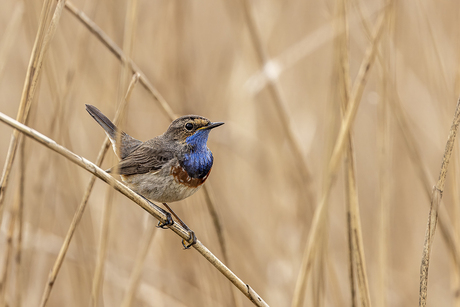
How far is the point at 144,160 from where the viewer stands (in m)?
2.17

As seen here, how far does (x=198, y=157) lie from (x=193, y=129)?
132 mm

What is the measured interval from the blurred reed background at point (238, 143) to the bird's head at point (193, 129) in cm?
17

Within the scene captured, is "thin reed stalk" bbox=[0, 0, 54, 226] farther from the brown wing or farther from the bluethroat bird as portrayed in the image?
the brown wing

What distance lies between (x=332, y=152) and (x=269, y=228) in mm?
1816

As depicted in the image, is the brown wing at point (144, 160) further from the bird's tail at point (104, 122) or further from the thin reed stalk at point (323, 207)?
the thin reed stalk at point (323, 207)

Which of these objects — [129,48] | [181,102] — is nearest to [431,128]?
[181,102]

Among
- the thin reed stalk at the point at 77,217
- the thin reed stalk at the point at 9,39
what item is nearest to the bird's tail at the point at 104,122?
the thin reed stalk at the point at 77,217

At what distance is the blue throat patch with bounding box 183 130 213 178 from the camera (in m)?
2.01

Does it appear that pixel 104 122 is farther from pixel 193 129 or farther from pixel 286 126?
pixel 286 126

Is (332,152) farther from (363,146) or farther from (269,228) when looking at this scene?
(363,146)

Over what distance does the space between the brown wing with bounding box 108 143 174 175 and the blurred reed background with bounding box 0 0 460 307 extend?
0.77 ft

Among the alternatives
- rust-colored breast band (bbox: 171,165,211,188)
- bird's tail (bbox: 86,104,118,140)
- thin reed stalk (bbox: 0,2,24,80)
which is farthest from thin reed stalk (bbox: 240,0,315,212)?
thin reed stalk (bbox: 0,2,24,80)

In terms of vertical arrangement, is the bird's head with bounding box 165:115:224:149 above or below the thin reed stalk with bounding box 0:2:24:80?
below

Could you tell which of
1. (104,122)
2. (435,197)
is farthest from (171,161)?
(435,197)
